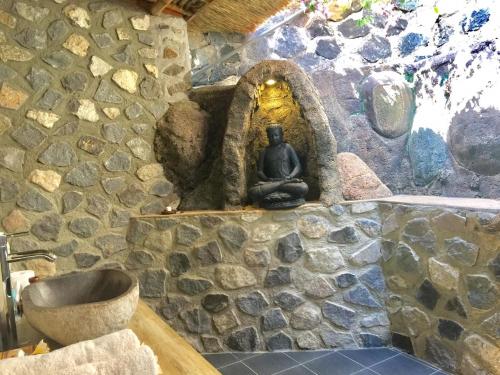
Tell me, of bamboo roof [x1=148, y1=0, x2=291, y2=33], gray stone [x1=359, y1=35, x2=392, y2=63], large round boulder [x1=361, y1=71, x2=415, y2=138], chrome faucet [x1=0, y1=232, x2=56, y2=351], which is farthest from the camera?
gray stone [x1=359, y1=35, x2=392, y2=63]

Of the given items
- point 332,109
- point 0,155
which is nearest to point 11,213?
point 0,155

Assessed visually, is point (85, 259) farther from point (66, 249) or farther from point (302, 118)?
point (302, 118)

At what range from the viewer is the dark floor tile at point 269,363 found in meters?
2.04

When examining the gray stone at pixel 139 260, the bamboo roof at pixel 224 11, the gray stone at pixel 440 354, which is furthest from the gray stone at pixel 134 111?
the gray stone at pixel 440 354

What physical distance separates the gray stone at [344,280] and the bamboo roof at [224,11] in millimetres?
1870

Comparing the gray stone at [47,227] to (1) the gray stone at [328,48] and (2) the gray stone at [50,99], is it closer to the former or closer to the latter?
(2) the gray stone at [50,99]

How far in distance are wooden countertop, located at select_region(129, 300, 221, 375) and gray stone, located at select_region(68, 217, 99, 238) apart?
3.63 ft

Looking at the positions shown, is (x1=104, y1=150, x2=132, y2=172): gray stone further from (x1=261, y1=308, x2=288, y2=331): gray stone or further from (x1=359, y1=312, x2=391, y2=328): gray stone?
(x1=359, y1=312, x2=391, y2=328): gray stone

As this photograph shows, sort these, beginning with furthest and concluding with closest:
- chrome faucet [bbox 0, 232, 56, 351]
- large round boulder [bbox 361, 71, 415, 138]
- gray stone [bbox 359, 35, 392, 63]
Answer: gray stone [bbox 359, 35, 392, 63] < large round boulder [bbox 361, 71, 415, 138] < chrome faucet [bbox 0, 232, 56, 351]

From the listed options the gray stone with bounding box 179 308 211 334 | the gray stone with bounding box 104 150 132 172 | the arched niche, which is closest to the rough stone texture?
the arched niche

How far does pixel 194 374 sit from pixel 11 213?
1.55 m

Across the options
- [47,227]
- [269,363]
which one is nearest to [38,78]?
[47,227]

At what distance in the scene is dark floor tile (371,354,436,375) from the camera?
195 cm

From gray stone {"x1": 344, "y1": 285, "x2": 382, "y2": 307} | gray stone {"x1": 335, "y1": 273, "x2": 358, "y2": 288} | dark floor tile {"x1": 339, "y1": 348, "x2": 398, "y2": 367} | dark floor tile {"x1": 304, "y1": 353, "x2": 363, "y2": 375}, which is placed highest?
gray stone {"x1": 335, "y1": 273, "x2": 358, "y2": 288}
